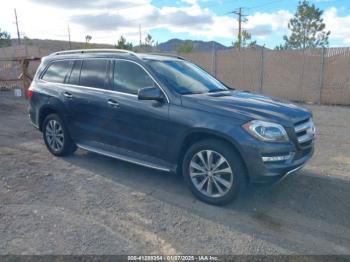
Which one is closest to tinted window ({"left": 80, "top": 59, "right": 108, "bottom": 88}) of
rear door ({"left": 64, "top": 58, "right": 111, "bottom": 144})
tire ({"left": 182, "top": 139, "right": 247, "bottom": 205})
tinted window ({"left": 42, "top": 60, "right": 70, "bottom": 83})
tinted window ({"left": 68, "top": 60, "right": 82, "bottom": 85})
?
rear door ({"left": 64, "top": 58, "right": 111, "bottom": 144})

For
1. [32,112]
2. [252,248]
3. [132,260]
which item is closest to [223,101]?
[252,248]

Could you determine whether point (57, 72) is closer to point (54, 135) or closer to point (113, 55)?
point (54, 135)

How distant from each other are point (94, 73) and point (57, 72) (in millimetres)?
1053

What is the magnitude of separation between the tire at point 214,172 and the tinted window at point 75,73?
2.51 meters

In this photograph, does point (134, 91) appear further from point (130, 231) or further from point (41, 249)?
point (41, 249)

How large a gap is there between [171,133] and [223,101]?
0.78 meters

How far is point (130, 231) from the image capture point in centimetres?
362

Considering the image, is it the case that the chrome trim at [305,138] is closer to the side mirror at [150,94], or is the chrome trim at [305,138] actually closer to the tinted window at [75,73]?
the side mirror at [150,94]

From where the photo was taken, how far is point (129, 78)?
5000mm

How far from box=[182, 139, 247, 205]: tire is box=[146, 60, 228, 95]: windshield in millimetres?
857

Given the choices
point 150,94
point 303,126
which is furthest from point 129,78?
point 303,126

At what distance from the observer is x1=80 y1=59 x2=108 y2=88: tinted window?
533 centimetres

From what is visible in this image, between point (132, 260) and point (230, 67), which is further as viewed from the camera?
point (230, 67)

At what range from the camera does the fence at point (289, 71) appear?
13.5m
